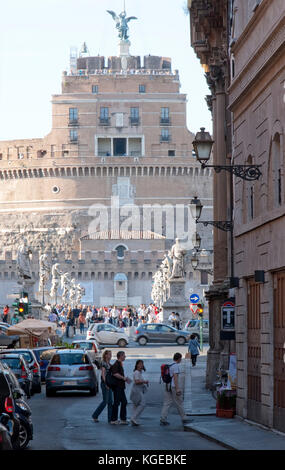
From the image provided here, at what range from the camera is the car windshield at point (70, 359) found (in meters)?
23.0

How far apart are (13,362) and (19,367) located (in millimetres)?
296

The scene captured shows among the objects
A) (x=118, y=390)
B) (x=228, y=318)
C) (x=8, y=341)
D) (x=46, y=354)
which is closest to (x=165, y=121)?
(x=8, y=341)

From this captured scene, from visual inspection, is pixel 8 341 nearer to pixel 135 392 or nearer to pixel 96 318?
pixel 135 392

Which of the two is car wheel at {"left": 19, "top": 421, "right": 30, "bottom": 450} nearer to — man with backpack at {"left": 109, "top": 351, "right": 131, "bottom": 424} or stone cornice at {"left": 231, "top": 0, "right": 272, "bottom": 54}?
man with backpack at {"left": 109, "top": 351, "right": 131, "bottom": 424}

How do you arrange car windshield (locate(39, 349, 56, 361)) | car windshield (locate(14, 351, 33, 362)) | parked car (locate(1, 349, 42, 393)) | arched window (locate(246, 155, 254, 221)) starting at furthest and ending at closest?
1. car windshield (locate(39, 349, 56, 361))
2. car windshield (locate(14, 351, 33, 362))
3. parked car (locate(1, 349, 42, 393))
4. arched window (locate(246, 155, 254, 221))

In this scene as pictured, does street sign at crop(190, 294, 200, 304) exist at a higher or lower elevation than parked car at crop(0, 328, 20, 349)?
higher

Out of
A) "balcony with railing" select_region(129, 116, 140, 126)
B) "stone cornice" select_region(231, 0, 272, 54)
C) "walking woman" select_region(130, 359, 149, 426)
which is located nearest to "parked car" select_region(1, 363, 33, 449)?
"walking woman" select_region(130, 359, 149, 426)

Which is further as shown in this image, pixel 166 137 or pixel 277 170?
pixel 166 137

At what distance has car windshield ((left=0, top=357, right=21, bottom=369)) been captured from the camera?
833 inches

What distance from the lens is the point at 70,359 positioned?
913 inches

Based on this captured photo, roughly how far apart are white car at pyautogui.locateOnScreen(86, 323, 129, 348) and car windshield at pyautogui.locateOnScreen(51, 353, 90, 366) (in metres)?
19.3
